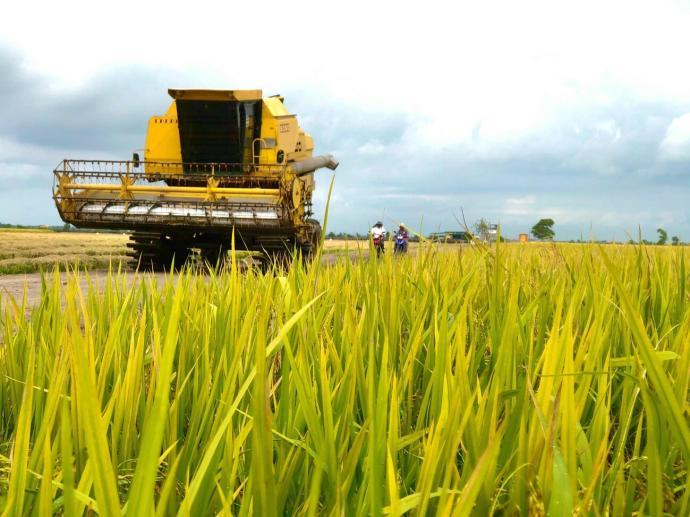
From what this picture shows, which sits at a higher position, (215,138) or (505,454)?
(215,138)

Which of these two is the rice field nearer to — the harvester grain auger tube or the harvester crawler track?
the harvester crawler track

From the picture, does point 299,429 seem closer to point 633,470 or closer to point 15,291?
point 633,470

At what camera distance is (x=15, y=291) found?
637 cm

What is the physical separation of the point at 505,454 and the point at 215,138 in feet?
35.9

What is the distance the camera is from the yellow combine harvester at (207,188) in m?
9.68


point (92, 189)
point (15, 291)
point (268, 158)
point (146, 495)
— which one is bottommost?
point (15, 291)

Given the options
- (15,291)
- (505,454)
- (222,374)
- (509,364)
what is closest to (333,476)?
(505,454)

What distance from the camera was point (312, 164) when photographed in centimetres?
1401

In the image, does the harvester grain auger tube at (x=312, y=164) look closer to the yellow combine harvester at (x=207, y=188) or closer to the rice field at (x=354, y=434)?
the yellow combine harvester at (x=207, y=188)

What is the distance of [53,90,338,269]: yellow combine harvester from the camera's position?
31.8 ft

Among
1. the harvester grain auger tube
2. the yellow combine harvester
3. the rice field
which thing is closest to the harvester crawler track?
the yellow combine harvester

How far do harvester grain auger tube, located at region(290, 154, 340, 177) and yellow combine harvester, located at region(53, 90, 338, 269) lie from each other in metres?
0.12

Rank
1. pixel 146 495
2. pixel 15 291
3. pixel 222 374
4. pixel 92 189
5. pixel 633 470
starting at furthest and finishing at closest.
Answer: pixel 92 189, pixel 15 291, pixel 222 374, pixel 633 470, pixel 146 495

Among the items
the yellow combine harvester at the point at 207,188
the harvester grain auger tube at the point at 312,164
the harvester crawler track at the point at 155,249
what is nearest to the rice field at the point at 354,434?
the yellow combine harvester at the point at 207,188
